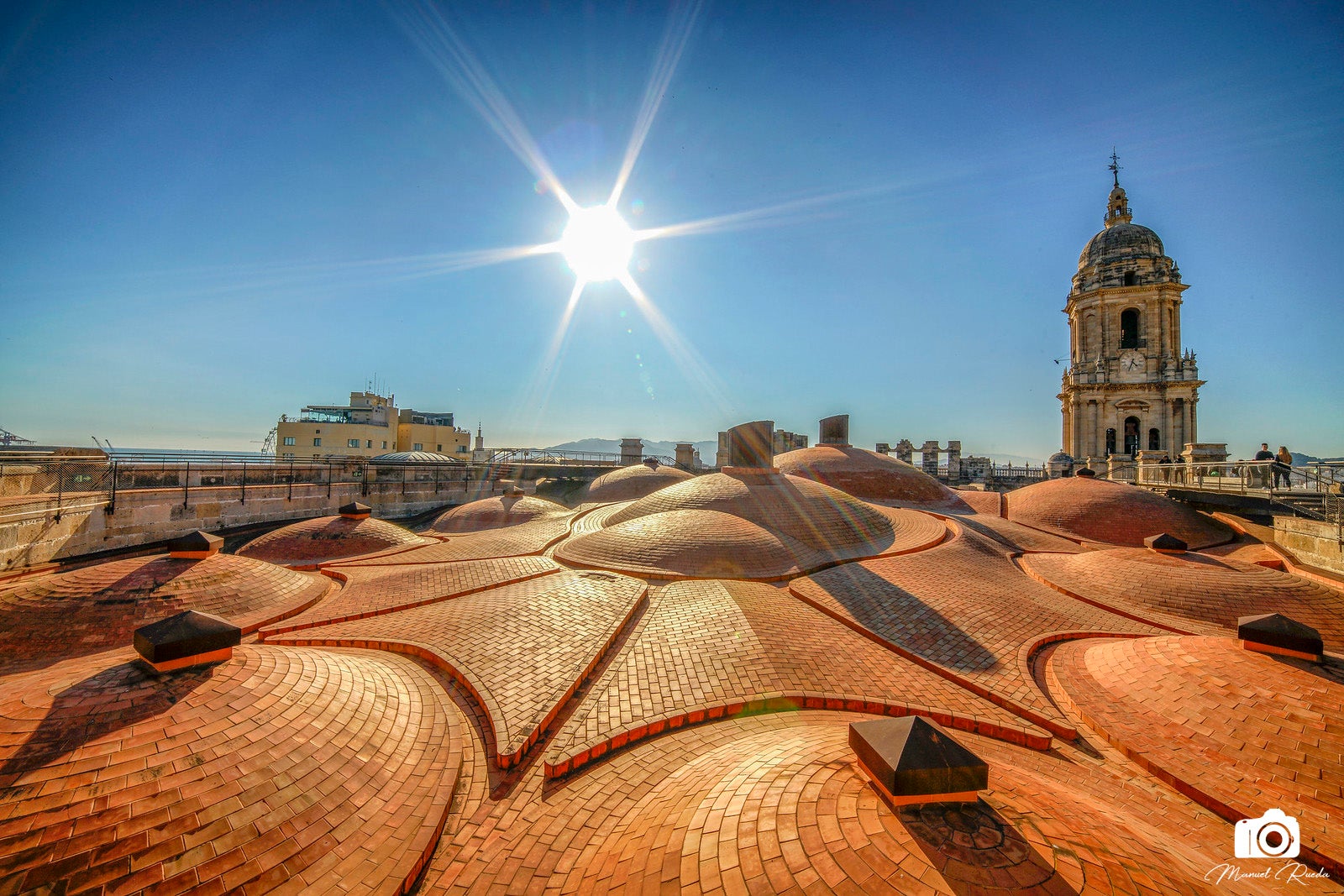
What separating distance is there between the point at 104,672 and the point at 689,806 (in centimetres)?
506

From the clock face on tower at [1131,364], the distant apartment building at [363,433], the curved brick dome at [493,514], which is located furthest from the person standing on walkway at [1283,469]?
the distant apartment building at [363,433]

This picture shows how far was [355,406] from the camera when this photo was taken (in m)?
48.7

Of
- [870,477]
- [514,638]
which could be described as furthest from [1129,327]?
[514,638]

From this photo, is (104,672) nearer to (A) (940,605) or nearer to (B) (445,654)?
(B) (445,654)

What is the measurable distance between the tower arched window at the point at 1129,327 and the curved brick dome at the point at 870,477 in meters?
21.7

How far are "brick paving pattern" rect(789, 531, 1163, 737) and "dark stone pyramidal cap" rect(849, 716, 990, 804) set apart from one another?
395 centimetres

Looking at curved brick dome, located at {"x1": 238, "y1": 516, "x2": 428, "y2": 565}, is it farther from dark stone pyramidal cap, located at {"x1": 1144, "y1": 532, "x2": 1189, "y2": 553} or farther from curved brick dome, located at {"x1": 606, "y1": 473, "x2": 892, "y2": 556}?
dark stone pyramidal cap, located at {"x1": 1144, "y1": 532, "x2": 1189, "y2": 553}

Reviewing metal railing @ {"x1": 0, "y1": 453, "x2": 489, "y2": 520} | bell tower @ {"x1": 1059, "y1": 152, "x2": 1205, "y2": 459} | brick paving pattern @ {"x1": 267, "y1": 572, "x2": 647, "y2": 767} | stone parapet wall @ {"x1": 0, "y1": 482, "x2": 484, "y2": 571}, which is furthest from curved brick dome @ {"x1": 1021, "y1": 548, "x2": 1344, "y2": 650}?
bell tower @ {"x1": 1059, "y1": 152, "x2": 1205, "y2": 459}

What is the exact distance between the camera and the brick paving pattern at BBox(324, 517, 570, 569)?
12.3 metres

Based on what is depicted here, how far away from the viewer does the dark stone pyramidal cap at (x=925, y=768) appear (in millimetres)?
3014

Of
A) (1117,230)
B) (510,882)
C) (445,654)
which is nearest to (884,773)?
(510,882)

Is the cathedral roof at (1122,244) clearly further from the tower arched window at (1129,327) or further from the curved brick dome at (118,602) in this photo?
the curved brick dome at (118,602)
